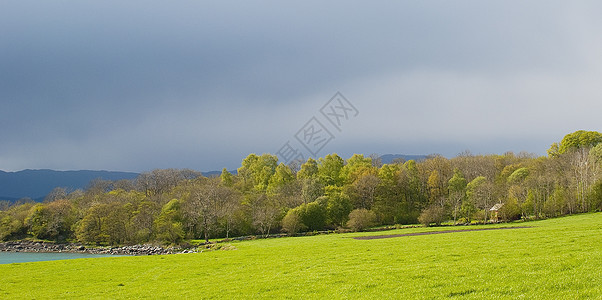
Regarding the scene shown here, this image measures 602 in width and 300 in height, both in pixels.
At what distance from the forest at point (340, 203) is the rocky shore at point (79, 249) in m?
3.42

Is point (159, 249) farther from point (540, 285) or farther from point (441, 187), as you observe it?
point (441, 187)

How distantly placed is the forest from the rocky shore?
3.42m

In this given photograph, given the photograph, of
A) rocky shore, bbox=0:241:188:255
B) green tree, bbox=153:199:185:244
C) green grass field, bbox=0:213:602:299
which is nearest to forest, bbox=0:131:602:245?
green tree, bbox=153:199:185:244

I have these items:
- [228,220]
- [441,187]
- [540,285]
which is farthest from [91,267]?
[441,187]

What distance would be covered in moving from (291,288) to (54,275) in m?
22.2

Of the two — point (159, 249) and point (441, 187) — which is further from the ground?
point (441, 187)

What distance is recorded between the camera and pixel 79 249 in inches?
3125

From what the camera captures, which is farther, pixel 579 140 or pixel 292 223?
pixel 579 140

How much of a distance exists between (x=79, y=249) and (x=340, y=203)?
185 feet

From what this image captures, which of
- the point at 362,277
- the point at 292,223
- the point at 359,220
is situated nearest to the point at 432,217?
the point at 359,220

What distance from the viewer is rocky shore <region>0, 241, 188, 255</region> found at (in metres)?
66.0

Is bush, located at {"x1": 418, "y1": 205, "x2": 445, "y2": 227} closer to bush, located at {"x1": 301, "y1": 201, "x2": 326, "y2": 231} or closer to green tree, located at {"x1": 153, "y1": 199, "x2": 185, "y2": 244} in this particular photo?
bush, located at {"x1": 301, "y1": 201, "x2": 326, "y2": 231}

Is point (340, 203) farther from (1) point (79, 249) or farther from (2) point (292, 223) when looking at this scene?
(1) point (79, 249)

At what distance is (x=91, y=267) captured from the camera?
108 feet
